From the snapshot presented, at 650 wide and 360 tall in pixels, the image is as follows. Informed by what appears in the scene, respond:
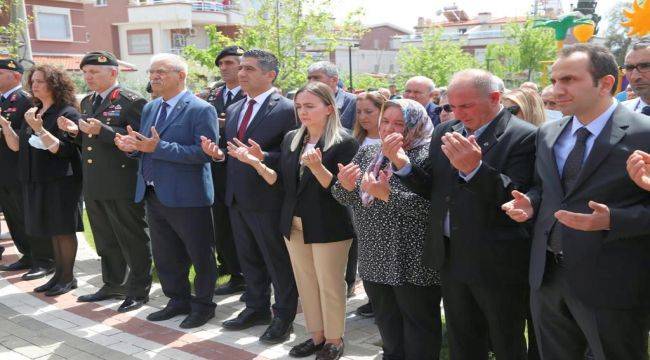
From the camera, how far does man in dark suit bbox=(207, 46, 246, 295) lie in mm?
6328

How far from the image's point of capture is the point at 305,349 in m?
4.62

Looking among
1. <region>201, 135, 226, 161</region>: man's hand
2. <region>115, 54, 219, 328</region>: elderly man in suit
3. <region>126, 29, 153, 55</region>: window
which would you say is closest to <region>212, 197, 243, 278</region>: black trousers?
<region>115, 54, 219, 328</region>: elderly man in suit

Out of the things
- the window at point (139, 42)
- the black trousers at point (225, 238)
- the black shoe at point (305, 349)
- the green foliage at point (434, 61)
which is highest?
the window at point (139, 42)

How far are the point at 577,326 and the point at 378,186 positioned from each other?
1309mm

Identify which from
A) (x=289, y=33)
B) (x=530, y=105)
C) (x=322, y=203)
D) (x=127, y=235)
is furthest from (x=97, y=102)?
(x=289, y=33)

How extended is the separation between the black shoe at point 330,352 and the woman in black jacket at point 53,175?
3.40 metres

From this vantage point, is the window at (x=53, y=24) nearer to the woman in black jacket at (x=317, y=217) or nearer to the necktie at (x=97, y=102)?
the necktie at (x=97, y=102)

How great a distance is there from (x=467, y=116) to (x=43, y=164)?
4880mm

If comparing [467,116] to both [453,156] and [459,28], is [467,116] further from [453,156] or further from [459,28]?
[459,28]

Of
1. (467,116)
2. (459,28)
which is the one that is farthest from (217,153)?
(459,28)

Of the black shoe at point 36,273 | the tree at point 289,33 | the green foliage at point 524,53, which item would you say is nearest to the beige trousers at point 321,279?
the black shoe at point 36,273

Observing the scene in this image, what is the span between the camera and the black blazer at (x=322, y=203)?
14.2ft

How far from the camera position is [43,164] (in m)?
6.38

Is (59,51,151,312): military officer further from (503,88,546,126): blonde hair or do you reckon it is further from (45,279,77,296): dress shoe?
(503,88,546,126): blonde hair
